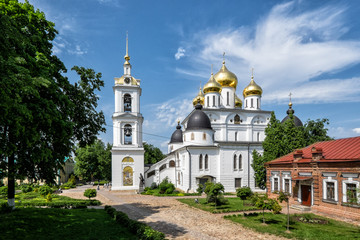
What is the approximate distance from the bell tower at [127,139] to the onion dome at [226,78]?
46.8ft

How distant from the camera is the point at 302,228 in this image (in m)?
13.3

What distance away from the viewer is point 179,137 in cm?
4341

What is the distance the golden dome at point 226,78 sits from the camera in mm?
38625

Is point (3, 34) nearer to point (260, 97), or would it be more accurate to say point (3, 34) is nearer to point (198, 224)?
point (198, 224)

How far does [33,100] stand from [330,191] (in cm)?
1937

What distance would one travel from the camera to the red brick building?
14820 millimetres

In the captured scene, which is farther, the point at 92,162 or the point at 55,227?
the point at 92,162

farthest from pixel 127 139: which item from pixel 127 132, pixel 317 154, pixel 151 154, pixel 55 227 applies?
pixel 151 154

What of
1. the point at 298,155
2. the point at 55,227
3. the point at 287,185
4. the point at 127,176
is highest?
the point at 298,155

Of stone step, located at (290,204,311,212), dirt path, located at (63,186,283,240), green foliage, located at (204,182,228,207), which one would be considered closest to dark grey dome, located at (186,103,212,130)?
green foliage, located at (204,182,228,207)

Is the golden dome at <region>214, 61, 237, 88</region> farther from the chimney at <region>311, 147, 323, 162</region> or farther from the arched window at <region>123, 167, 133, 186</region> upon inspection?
the chimney at <region>311, 147, 323, 162</region>

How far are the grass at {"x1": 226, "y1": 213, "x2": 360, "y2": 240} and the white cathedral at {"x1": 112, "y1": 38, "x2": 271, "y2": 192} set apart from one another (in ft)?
48.7

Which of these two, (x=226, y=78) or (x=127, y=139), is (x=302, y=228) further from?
(x=226, y=78)

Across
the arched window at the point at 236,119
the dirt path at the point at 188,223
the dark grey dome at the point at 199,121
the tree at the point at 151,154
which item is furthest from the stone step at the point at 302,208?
the tree at the point at 151,154
